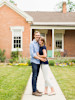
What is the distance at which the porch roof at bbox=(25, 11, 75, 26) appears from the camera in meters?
21.0

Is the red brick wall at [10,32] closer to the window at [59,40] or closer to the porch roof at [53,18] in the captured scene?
the porch roof at [53,18]

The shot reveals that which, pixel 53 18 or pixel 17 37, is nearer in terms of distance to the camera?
pixel 17 37

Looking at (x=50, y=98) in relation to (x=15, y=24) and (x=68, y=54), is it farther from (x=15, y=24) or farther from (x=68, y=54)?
(x=68, y=54)

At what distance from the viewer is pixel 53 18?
22750 mm

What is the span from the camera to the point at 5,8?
1825 cm

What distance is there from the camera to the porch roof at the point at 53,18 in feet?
68.7

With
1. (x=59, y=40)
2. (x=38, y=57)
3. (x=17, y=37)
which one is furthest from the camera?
(x=59, y=40)

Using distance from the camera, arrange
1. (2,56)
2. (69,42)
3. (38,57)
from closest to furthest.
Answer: (38,57), (2,56), (69,42)

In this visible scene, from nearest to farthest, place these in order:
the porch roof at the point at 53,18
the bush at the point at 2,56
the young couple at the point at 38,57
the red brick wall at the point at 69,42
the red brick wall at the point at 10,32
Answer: the young couple at the point at 38,57, the bush at the point at 2,56, the red brick wall at the point at 10,32, the red brick wall at the point at 69,42, the porch roof at the point at 53,18

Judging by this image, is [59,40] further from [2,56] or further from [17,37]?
[2,56]

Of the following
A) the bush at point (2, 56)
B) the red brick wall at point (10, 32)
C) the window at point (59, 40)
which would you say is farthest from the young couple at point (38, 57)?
the window at point (59, 40)

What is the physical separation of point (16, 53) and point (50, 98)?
41.7 feet

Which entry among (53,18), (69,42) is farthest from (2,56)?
(53,18)

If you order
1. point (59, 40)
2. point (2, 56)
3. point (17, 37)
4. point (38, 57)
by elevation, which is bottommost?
point (2, 56)
